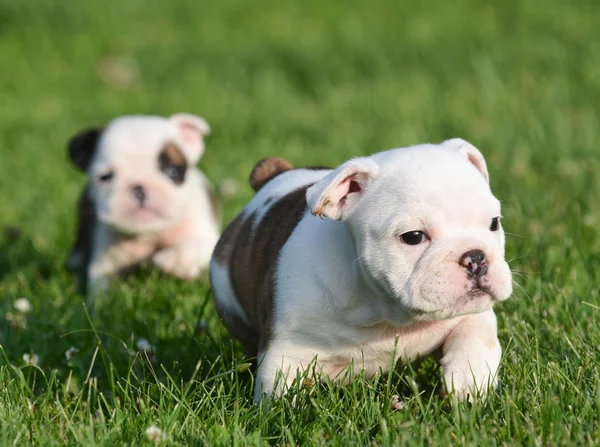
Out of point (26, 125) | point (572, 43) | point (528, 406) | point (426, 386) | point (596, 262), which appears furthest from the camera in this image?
point (572, 43)

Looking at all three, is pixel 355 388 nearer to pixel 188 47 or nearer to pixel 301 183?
pixel 301 183

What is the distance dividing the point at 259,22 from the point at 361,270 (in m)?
9.05

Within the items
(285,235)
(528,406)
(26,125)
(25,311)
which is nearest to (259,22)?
(26,125)

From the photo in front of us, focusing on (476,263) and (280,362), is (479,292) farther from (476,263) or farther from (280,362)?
(280,362)

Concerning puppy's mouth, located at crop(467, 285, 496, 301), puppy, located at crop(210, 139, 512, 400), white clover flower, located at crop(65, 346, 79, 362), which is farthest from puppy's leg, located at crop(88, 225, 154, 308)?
puppy's mouth, located at crop(467, 285, 496, 301)

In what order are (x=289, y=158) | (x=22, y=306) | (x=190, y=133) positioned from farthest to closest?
(x=289, y=158) → (x=190, y=133) → (x=22, y=306)

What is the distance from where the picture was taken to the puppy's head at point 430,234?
10.6 ft

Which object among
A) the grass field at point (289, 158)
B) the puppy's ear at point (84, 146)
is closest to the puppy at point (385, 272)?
the grass field at point (289, 158)

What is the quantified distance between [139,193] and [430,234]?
299cm

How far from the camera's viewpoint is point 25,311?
5105 millimetres

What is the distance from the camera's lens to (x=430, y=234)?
3.28m

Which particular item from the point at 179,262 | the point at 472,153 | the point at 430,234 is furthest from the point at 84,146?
the point at 430,234

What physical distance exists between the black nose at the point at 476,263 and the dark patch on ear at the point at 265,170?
1.64m

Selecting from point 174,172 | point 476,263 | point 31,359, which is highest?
point 476,263
